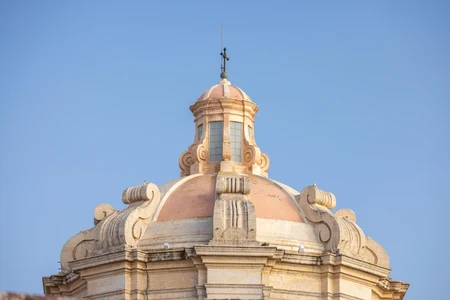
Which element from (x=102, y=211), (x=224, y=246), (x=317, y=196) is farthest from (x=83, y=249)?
(x=317, y=196)

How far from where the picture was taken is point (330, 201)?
188 ft

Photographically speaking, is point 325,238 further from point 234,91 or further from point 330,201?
point 234,91

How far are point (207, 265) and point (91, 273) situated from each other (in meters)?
4.13

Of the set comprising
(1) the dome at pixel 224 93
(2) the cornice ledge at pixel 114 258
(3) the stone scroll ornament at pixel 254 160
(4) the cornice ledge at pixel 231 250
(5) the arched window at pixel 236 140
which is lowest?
(4) the cornice ledge at pixel 231 250

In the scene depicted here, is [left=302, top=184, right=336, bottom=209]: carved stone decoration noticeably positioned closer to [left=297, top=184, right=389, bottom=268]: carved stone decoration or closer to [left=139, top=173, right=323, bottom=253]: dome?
[left=297, top=184, right=389, bottom=268]: carved stone decoration

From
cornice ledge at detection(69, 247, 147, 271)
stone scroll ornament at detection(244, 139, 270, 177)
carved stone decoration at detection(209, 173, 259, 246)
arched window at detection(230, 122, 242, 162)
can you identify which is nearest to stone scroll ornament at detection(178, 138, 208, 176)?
arched window at detection(230, 122, 242, 162)

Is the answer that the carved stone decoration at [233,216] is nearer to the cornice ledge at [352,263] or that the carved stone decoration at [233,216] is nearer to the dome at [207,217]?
the dome at [207,217]

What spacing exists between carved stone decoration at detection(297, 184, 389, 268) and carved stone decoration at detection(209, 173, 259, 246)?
2638 mm

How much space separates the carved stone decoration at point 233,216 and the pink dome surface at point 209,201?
2.94 ft

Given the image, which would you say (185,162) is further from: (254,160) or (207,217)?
(207,217)

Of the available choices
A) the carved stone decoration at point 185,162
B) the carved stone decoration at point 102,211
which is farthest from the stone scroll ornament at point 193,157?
the carved stone decoration at point 102,211

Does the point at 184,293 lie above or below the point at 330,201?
below

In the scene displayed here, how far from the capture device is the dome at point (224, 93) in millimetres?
59375

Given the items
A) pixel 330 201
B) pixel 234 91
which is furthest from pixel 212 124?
pixel 330 201
